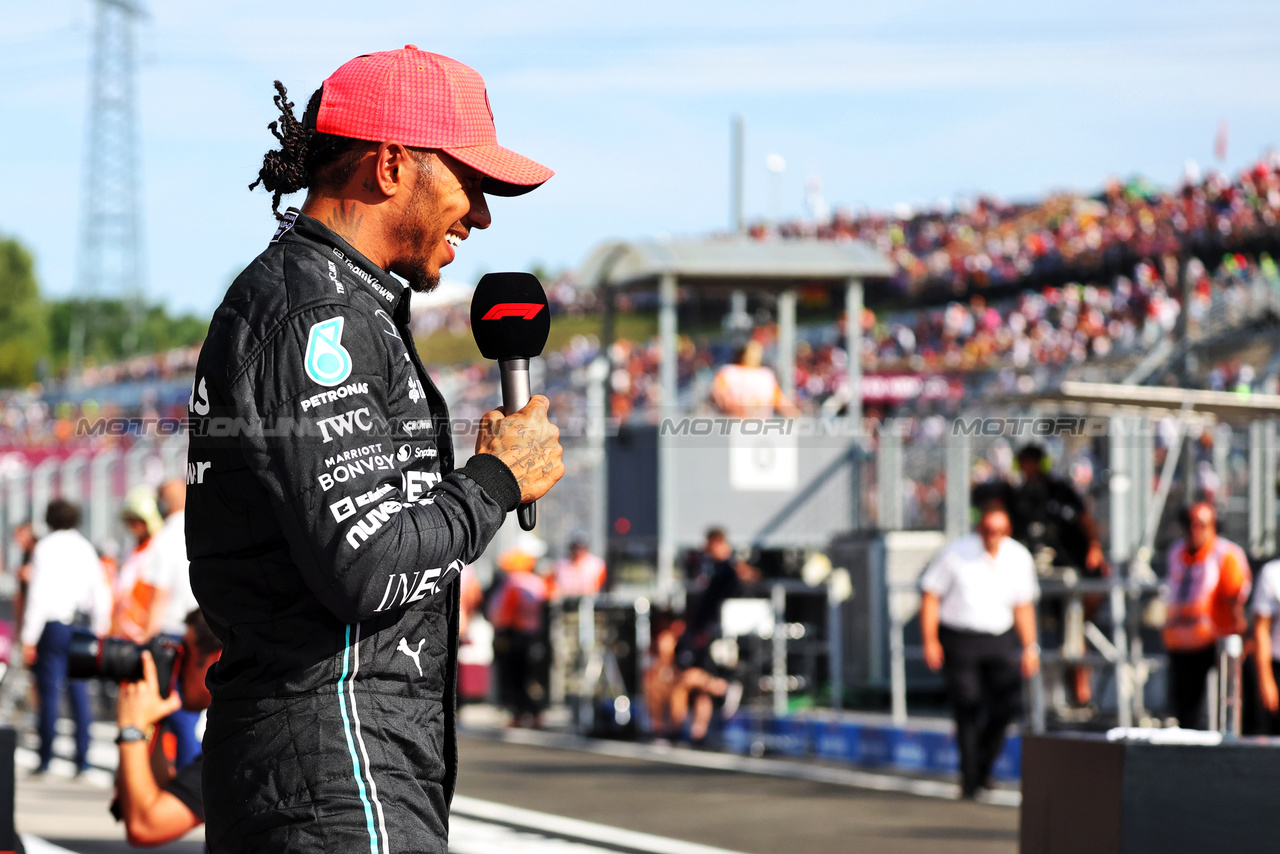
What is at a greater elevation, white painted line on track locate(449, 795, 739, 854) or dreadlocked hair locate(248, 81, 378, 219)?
dreadlocked hair locate(248, 81, 378, 219)

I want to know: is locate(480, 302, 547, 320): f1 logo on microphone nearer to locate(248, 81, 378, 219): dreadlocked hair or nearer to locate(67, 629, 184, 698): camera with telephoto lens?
locate(248, 81, 378, 219): dreadlocked hair

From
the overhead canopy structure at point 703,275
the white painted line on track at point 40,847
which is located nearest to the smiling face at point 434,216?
the white painted line on track at point 40,847

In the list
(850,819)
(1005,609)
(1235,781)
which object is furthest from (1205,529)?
(1235,781)

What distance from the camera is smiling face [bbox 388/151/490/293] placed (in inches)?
115

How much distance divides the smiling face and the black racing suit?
144 millimetres

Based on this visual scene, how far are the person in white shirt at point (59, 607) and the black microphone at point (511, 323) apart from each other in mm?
9995

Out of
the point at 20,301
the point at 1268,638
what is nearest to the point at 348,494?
the point at 1268,638

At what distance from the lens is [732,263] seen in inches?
678

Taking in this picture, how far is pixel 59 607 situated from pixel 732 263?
278 inches

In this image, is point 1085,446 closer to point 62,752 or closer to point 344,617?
point 62,752

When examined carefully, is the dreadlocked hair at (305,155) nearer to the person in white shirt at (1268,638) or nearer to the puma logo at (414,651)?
the puma logo at (414,651)

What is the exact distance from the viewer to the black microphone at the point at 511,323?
124 inches

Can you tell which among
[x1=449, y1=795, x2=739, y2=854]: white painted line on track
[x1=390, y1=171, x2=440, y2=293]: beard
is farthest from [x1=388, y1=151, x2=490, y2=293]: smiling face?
[x1=449, y1=795, x2=739, y2=854]: white painted line on track

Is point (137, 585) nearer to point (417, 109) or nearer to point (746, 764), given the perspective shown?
point (746, 764)
